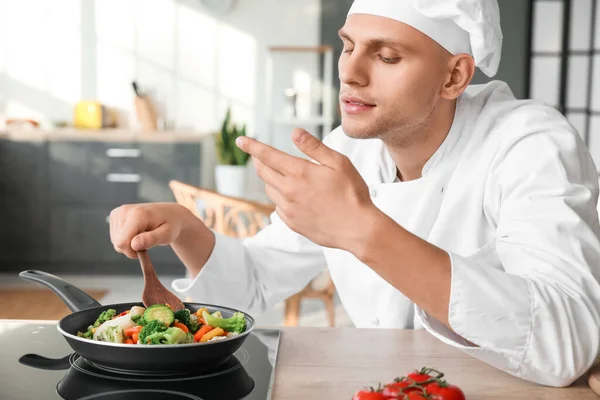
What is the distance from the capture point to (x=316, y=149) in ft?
3.02

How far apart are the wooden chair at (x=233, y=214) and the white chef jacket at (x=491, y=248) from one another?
4.17 feet

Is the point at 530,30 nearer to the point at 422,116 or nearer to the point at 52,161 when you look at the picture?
the point at 52,161

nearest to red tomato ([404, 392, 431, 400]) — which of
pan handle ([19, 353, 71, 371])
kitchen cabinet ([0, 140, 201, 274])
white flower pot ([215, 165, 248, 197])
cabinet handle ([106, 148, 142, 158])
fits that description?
pan handle ([19, 353, 71, 371])

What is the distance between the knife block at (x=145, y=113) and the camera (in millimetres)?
5469

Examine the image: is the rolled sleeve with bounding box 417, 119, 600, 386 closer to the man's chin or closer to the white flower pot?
the man's chin

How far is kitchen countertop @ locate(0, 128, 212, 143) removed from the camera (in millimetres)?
5051

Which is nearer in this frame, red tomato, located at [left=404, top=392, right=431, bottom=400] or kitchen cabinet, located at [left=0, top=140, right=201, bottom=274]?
red tomato, located at [left=404, top=392, right=431, bottom=400]

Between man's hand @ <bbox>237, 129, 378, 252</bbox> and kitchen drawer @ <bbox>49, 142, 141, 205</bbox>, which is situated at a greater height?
man's hand @ <bbox>237, 129, 378, 252</bbox>

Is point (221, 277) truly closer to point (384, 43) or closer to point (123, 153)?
point (384, 43)

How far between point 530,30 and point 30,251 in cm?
391

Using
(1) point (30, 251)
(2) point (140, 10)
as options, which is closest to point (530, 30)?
(2) point (140, 10)

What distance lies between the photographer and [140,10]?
18.4ft

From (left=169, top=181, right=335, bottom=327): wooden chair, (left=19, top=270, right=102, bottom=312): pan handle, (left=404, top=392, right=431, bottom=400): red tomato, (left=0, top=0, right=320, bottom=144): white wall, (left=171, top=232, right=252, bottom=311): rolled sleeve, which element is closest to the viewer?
(left=404, top=392, right=431, bottom=400): red tomato

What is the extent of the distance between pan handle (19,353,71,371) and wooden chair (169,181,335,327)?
1726mm
